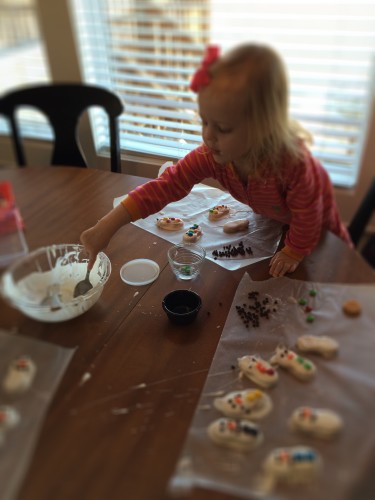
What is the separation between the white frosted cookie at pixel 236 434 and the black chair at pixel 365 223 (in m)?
0.30

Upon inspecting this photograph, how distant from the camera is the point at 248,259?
699 millimetres

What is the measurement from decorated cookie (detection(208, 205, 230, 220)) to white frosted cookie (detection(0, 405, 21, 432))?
20.0 inches

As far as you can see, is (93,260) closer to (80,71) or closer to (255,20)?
(80,71)

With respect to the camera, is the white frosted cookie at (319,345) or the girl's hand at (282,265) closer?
the white frosted cookie at (319,345)

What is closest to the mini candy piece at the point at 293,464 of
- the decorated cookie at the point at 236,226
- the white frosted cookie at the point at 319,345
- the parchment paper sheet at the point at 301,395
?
the parchment paper sheet at the point at 301,395

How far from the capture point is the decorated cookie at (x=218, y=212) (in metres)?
0.80

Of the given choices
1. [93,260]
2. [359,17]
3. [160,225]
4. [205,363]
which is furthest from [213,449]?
[359,17]

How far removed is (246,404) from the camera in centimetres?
45

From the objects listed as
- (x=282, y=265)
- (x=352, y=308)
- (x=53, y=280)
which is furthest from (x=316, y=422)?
(x=53, y=280)

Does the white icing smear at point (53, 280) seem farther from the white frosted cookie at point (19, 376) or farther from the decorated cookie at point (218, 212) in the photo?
the decorated cookie at point (218, 212)

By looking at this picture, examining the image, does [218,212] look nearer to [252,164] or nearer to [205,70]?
[252,164]

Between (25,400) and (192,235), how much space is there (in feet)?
1.36

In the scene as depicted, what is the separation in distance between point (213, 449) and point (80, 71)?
0.45 metres

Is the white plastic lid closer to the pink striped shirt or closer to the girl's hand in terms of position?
the pink striped shirt
